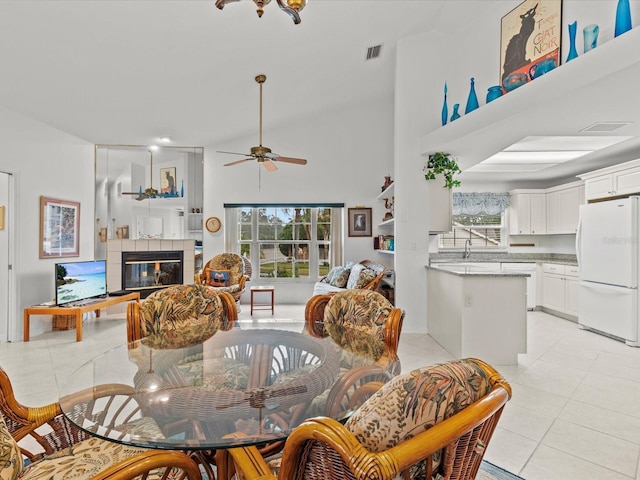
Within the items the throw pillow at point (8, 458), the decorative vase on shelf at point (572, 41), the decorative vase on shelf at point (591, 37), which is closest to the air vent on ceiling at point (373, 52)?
the decorative vase on shelf at point (572, 41)

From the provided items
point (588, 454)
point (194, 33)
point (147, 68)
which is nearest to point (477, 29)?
point (194, 33)

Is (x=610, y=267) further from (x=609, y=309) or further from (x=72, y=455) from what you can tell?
(x=72, y=455)

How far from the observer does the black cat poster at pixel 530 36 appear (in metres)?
3.24

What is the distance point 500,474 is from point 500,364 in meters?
1.77

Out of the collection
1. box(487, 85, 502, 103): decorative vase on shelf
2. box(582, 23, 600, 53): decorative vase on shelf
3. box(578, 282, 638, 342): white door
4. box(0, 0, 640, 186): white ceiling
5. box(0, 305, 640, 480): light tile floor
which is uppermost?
box(0, 0, 640, 186): white ceiling

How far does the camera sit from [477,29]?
14.2ft

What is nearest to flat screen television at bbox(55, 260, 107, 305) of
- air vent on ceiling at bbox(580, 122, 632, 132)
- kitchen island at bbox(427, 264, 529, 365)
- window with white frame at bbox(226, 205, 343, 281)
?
window with white frame at bbox(226, 205, 343, 281)

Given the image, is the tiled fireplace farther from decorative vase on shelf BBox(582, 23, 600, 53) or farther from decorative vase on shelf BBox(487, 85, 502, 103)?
decorative vase on shelf BBox(582, 23, 600, 53)

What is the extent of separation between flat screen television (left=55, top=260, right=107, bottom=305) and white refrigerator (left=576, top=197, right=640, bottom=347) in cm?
640

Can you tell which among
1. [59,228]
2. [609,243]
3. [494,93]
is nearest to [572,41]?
[494,93]

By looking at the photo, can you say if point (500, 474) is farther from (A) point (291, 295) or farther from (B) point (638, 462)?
(A) point (291, 295)

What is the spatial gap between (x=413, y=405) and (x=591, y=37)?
3.26 m

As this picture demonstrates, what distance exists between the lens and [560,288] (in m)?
5.38

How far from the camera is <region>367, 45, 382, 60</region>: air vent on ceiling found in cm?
456
